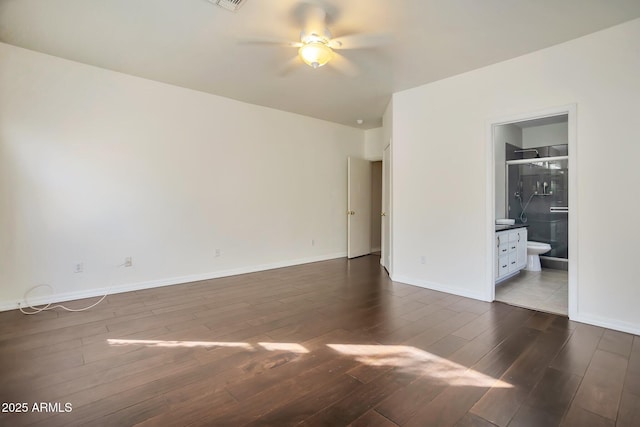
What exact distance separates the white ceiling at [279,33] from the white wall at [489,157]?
0.23 m

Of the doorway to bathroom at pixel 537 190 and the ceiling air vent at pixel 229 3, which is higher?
the ceiling air vent at pixel 229 3

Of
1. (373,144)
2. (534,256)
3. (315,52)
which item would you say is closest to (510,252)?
(534,256)

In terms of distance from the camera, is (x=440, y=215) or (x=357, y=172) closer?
(x=440, y=215)

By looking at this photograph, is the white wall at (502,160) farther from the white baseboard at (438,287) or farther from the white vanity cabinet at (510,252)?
the white baseboard at (438,287)

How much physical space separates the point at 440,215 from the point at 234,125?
3.32 m

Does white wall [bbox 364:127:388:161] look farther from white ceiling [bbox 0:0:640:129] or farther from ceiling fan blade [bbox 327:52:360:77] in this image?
ceiling fan blade [bbox 327:52:360:77]

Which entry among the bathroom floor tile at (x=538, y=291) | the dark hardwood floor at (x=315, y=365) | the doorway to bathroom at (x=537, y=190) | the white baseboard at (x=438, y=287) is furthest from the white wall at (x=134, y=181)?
the doorway to bathroom at (x=537, y=190)

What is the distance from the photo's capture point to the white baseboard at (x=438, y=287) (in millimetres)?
3586

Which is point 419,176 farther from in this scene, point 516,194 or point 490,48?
point 516,194

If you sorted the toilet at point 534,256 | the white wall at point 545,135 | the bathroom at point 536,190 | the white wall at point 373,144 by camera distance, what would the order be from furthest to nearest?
the white wall at point 373,144 → the white wall at point 545,135 → the bathroom at point 536,190 → the toilet at point 534,256

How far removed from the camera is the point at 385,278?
454 cm

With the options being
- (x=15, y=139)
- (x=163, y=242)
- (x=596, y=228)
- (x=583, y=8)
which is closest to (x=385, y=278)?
(x=596, y=228)

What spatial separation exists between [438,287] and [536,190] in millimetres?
3433

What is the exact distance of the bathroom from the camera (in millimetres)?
5035
